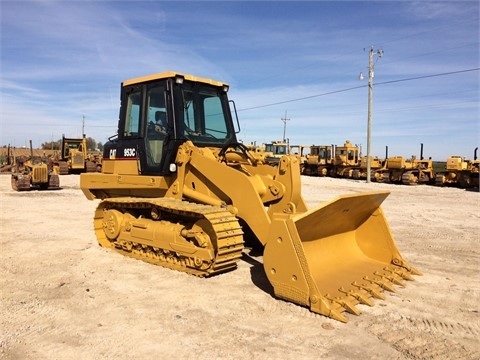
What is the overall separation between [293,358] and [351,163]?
1341 inches

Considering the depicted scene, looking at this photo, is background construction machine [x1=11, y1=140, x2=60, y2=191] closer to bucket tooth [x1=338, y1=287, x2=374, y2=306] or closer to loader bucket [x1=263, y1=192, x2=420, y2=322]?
loader bucket [x1=263, y1=192, x2=420, y2=322]

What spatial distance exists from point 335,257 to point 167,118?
3.43m

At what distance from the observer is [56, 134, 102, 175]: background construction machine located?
106 ft

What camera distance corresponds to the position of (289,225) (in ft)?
16.3

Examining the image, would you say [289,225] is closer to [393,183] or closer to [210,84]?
[210,84]

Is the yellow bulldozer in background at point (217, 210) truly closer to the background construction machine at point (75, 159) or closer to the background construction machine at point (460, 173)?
the background construction machine at point (460, 173)

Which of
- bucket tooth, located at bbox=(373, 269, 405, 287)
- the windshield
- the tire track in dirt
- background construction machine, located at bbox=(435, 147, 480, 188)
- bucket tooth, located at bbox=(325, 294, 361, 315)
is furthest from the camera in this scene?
background construction machine, located at bbox=(435, 147, 480, 188)

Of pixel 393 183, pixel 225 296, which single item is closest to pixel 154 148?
pixel 225 296

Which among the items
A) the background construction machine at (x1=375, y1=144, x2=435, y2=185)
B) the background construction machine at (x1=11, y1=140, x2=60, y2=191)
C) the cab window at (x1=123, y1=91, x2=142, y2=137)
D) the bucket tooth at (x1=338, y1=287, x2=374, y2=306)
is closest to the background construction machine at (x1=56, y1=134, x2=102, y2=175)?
the background construction machine at (x1=11, y1=140, x2=60, y2=191)

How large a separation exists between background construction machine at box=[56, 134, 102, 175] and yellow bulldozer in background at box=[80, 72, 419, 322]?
2543cm

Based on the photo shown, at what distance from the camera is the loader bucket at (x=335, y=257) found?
4855 millimetres

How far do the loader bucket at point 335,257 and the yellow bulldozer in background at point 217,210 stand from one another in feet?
0.05

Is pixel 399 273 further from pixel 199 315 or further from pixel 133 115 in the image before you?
pixel 133 115

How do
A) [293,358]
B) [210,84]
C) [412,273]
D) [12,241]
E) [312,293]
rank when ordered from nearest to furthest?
[293,358] → [312,293] → [412,273] → [210,84] → [12,241]
